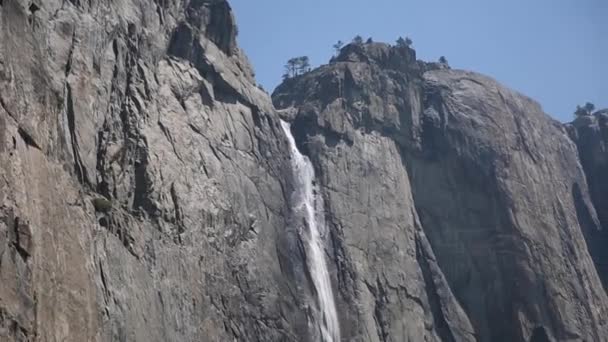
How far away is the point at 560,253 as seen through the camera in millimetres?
67188

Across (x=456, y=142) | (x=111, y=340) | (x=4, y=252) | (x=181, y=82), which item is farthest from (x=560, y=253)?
(x=4, y=252)

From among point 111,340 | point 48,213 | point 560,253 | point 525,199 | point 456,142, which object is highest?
point 456,142

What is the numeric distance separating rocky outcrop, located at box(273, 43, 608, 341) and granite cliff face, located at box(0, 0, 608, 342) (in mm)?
162

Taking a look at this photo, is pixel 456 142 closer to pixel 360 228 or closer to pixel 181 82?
pixel 360 228

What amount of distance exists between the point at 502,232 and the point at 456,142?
858 cm

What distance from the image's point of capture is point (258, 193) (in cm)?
5375

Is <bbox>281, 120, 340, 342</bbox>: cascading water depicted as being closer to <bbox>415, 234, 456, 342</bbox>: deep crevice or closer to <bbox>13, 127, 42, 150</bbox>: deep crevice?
<bbox>415, 234, 456, 342</bbox>: deep crevice


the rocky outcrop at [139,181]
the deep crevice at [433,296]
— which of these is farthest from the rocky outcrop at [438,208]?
the rocky outcrop at [139,181]

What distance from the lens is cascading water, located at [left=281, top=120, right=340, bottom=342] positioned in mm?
53344

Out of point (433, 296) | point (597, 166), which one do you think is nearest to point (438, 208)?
point (433, 296)

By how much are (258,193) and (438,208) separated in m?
18.0

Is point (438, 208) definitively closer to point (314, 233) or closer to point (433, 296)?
point (433, 296)

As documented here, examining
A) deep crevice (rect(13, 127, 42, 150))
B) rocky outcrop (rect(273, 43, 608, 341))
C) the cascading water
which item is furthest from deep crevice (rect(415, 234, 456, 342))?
deep crevice (rect(13, 127, 42, 150))

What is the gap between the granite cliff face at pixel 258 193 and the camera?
36.1 m
